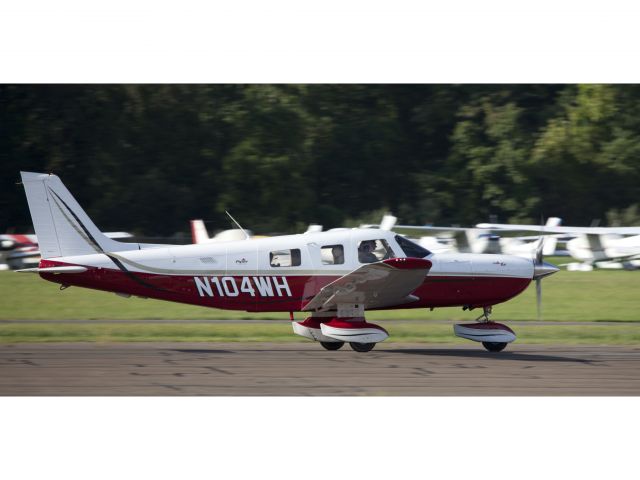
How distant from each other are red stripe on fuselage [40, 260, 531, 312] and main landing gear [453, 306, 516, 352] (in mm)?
509

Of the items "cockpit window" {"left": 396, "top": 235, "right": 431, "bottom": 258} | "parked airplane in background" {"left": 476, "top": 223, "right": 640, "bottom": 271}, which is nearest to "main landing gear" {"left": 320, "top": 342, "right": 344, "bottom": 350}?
"cockpit window" {"left": 396, "top": 235, "right": 431, "bottom": 258}

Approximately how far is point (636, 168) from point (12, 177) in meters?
25.4

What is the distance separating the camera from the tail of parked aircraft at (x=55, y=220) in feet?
44.3

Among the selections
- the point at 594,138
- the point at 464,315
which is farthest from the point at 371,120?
the point at 464,315

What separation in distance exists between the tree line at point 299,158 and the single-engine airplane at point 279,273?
18.9m

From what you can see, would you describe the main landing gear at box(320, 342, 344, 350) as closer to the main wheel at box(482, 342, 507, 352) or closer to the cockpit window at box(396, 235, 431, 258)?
the cockpit window at box(396, 235, 431, 258)

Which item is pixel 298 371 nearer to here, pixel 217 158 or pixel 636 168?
pixel 217 158

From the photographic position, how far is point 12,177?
3334 centimetres

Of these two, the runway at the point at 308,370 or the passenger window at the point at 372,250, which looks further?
the passenger window at the point at 372,250

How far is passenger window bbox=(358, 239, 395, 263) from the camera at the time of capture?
13.9 metres

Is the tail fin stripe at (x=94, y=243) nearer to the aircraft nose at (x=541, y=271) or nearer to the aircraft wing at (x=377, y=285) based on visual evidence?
the aircraft wing at (x=377, y=285)

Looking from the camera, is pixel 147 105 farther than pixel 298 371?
Yes

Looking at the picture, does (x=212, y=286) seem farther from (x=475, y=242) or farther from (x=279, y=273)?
(x=475, y=242)

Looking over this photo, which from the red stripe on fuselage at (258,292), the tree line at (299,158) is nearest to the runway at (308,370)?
the red stripe on fuselage at (258,292)
